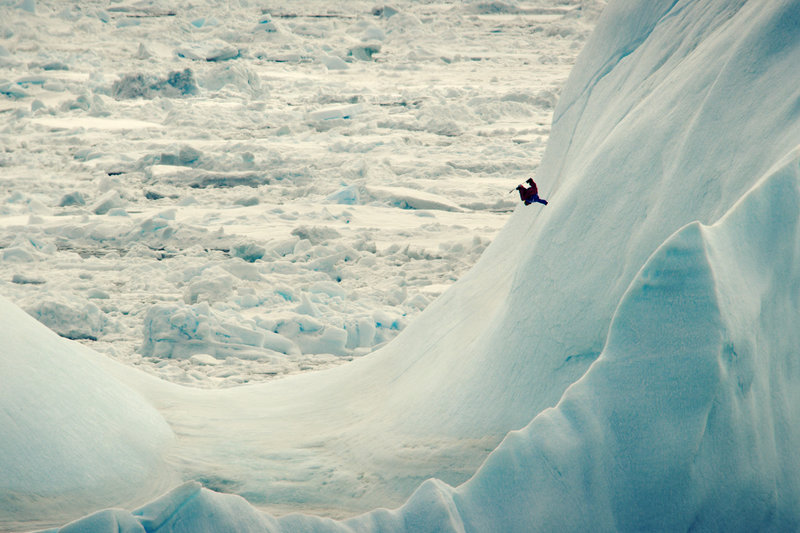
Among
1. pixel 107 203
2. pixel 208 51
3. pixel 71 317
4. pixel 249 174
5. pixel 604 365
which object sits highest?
pixel 208 51

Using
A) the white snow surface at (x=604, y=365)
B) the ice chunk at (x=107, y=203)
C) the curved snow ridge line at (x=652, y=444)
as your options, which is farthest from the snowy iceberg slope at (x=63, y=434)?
the ice chunk at (x=107, y=203)

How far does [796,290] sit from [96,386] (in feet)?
5.29

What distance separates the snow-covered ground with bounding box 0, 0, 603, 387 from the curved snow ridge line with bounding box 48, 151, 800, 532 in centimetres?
137

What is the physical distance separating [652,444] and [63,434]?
4.17ft

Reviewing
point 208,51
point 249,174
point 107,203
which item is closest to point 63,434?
point 107,203

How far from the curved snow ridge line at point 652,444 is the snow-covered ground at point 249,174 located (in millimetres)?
1365

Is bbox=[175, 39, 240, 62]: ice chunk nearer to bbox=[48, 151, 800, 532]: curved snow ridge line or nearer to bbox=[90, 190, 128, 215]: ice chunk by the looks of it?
bbox=[90, 190, 128, 215]: ice chunk

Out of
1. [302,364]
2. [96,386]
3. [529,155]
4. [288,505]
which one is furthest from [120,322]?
[529,155]

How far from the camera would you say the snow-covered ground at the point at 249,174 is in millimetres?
3986

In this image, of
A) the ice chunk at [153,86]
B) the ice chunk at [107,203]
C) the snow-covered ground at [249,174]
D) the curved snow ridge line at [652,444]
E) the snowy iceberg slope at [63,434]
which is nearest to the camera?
the curved snow ridge line at [652,444]

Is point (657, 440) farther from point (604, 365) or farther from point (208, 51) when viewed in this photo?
point (208, 51)

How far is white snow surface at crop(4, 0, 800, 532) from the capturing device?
1.35 m

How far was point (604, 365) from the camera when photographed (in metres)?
1.38

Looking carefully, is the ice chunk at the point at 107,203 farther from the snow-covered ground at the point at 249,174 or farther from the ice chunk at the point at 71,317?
the ice chunk at the point at 71,317
